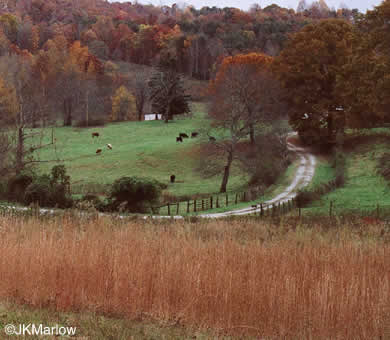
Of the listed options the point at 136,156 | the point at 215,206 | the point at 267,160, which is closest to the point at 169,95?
the point at 136,156

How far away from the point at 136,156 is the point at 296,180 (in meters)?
25.0

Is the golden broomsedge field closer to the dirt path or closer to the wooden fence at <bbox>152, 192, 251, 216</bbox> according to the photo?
the dirt path

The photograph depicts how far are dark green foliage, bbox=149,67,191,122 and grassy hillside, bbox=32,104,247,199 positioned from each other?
3.06 m

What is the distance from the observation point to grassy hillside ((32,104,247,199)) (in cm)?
5362

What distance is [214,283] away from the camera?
875cm

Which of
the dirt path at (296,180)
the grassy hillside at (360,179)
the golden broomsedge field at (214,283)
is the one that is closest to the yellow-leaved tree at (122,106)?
the dirt path at (296,180)

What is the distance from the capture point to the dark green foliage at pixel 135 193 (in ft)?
113

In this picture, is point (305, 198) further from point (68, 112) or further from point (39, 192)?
point (68, 112)

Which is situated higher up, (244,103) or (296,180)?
(244,103)

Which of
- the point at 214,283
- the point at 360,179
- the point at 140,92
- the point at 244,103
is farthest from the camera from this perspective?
the point at 140,92

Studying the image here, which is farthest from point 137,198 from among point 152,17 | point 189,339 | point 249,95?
point 152,17

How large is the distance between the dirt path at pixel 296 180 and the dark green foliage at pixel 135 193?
13.8 ft

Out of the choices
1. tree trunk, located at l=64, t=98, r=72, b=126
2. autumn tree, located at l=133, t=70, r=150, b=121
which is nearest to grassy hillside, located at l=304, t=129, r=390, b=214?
tree trunk, located at l=64, t=98, r=72, b=126

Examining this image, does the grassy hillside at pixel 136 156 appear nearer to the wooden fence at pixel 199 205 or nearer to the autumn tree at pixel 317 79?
the wooden fence at pixel 199 205
